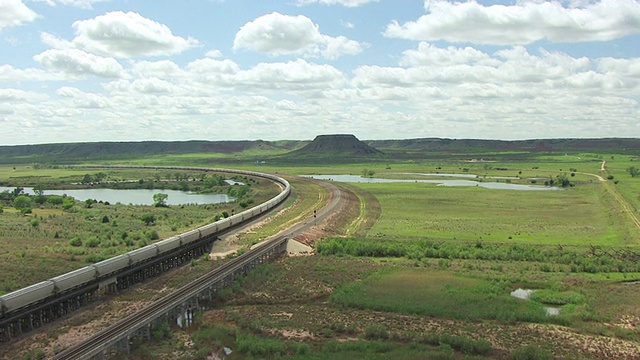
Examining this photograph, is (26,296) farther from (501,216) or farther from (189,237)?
(501,216)

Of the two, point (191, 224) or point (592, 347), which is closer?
point (592, 347)

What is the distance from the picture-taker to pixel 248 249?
182 ft

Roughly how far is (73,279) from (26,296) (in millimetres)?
4219

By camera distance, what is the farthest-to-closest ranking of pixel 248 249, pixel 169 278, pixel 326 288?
1. pixel 248 249
2. pixel 169 278
3. pixel 326 288

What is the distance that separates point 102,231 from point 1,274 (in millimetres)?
25515

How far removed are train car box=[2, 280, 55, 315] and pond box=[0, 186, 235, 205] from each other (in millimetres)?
82396

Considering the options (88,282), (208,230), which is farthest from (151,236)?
(88,282)

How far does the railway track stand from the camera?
26906 millimetres

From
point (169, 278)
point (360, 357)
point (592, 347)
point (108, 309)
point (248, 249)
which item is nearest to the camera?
point (360, 357)

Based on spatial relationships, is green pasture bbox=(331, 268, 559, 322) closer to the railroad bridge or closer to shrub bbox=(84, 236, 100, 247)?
the railroad bridge

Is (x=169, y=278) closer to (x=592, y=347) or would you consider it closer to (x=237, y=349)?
(x=237, y=349)

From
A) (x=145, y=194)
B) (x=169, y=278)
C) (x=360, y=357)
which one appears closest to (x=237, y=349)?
(x=360, y=357)

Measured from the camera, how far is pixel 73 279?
37188 mm

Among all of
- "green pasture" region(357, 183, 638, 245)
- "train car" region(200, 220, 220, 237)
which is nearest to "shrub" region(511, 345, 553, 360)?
"green pasture" region(357, 183, 638, 245)
